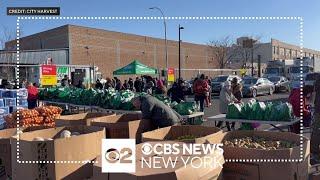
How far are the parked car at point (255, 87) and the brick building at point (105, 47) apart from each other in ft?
101

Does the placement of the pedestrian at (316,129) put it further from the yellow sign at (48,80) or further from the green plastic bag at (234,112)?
the yellow sign at (48,80)

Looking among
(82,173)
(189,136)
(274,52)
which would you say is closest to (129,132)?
(189,136)

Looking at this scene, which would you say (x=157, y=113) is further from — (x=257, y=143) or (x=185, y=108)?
(x=185, y=108)

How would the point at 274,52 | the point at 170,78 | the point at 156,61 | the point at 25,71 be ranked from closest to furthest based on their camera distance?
the point at 170,78
the point at 25,71
the point at 156,61
the point at 274,52

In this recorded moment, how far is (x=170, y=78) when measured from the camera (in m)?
26.2

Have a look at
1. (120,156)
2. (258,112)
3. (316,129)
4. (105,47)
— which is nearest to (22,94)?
(258,112)

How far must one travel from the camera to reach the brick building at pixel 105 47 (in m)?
52.8

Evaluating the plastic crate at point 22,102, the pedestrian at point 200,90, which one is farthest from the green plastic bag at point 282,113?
the plastic crate at point 22,102

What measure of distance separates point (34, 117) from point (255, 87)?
802 inches

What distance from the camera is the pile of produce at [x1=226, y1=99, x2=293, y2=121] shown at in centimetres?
741

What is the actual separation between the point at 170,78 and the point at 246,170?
903 inches

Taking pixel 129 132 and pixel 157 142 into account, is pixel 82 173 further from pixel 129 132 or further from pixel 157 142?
pixel 129 132

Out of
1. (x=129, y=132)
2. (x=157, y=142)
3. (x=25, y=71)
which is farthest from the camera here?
(x=25, y=71)

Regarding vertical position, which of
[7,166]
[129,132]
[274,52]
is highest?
[274,52]
